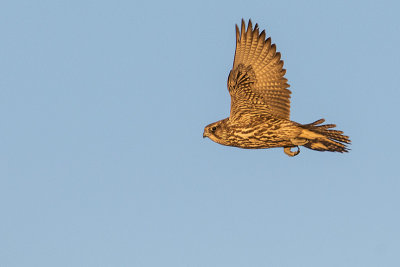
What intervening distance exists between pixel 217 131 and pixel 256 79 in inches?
59.2

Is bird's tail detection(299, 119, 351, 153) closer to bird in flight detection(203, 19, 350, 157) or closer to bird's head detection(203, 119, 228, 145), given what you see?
bird in flight detection(203, 19, 350, 157)

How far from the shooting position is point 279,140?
43.1ft

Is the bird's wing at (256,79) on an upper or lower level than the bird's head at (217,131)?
upper

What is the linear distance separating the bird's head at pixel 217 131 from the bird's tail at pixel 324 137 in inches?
57.1

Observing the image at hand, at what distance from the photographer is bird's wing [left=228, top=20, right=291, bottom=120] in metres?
13.7

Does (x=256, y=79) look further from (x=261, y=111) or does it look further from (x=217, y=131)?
(x=217, y=131)

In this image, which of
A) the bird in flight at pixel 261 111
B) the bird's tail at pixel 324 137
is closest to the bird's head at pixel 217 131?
the bird in flight at pixel 261 111

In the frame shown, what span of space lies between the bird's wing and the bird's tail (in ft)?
2.32

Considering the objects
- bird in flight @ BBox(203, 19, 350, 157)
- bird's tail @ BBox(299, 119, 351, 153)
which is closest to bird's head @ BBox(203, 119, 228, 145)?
bird in flight @ BBox(203, 19, 350, 157)

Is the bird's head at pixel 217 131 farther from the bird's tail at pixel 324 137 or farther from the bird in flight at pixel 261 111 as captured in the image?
the bird's tail at pixel 324 137

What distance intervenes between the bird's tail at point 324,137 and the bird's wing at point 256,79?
0.71 meters

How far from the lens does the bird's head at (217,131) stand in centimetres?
1330

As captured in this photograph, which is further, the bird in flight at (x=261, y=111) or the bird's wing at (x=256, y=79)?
the bird's wing at (x=256, y=79)

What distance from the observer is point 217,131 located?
13.4m
